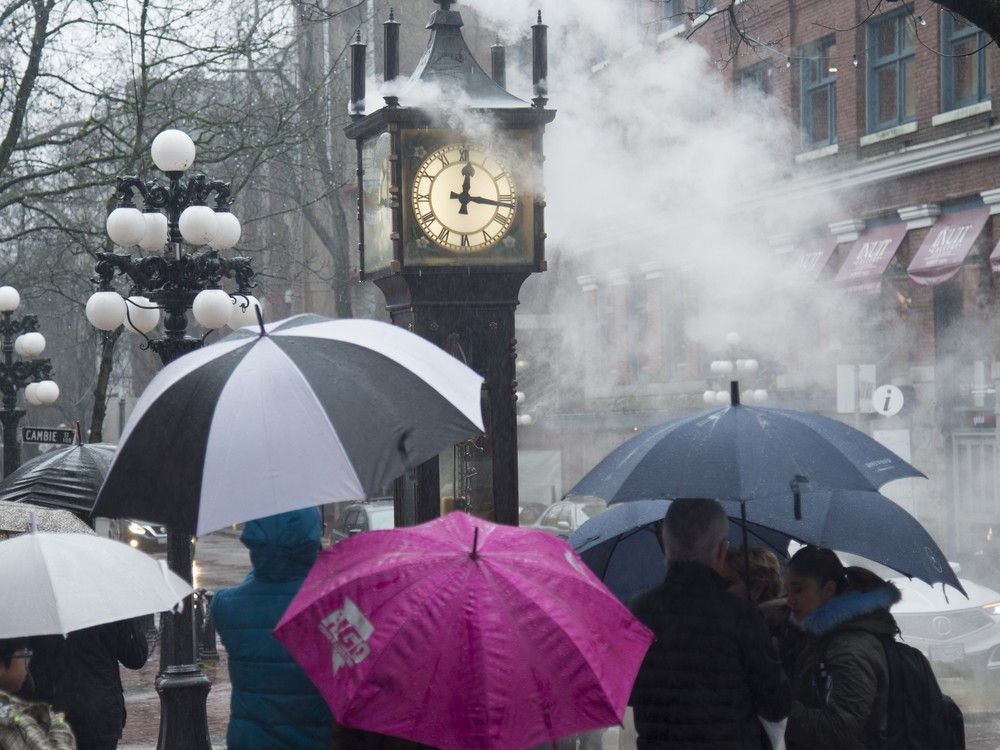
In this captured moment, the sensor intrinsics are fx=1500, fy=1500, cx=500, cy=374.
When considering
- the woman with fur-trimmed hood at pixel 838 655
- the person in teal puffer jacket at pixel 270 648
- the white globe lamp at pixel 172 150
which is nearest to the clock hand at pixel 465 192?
the woman with fur-trimmed hood at pixel 838 655

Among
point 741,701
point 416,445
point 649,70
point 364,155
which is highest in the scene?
point 649,70

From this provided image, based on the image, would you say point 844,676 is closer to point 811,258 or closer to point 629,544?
point 629,544

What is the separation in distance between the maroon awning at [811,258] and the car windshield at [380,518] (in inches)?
433

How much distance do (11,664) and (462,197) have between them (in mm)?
3835

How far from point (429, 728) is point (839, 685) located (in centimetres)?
146

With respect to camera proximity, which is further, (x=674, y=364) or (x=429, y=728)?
(x=674, y=364)

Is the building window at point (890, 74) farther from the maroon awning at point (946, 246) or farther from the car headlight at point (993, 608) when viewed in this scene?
the car headlight at point (993, 608)

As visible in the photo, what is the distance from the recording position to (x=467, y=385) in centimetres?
390

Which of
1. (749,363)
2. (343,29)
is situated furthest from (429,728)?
(343,29)

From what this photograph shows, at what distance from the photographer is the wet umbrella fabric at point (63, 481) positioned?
256 inches

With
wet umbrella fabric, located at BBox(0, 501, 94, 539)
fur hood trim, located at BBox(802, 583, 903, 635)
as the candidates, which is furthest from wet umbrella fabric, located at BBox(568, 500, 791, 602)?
wet umbrella fabric, located at BBox(0, 501, 94, 539)

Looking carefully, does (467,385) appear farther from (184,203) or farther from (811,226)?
(811,226)

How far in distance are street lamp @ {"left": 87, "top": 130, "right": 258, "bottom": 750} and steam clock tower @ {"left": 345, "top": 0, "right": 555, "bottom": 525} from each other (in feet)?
9.64

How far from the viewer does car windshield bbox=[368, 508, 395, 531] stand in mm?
17941
